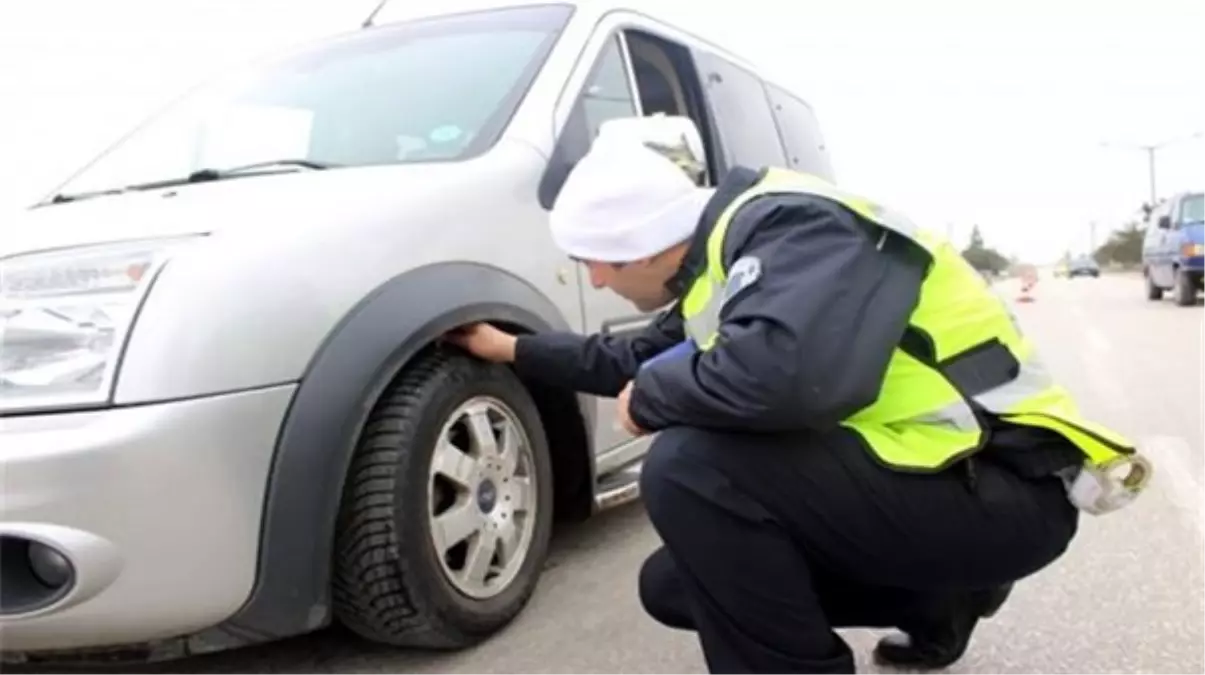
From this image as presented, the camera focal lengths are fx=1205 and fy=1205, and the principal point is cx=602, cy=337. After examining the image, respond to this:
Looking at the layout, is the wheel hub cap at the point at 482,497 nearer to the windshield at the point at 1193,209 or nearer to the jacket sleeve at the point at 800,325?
the jacket sleeve at the point at 800,325

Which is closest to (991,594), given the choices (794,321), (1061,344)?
(794,321)

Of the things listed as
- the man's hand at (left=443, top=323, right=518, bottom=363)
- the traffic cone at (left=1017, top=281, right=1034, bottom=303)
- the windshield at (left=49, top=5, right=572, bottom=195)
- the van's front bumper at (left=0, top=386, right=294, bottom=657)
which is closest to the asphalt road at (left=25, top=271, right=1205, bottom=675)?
the van's front bumper at (left=0, top=386, right=294, bottom=657)

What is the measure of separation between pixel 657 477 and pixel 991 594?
80 cm

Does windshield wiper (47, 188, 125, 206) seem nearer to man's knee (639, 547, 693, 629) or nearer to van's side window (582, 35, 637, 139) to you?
van's side window (582, 35, 637, 139)

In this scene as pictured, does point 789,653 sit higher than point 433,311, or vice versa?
point 433,311

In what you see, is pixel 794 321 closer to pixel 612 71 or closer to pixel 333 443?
pixel 333 443

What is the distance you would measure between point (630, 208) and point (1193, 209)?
51.6 feet

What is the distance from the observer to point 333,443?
2312 millimetres

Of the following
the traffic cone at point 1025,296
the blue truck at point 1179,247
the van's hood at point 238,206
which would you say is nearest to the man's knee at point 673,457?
the van's hood at point 238,206

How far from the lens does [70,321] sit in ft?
7.13

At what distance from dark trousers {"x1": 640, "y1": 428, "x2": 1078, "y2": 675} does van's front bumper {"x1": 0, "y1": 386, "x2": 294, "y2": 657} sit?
0.76 metres

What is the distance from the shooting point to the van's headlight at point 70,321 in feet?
6.96

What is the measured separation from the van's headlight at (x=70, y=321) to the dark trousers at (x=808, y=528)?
0.98 metres

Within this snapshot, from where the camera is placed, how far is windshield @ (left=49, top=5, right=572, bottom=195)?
3.13 metres
